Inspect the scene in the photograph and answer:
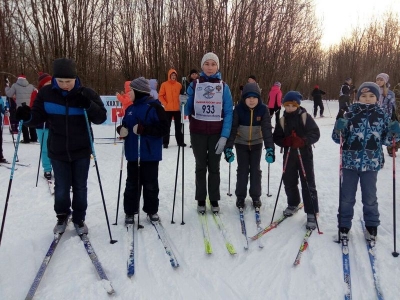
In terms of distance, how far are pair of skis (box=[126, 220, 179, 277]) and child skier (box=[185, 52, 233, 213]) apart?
981mm

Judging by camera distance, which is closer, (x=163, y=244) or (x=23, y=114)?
(x=23, y=114)

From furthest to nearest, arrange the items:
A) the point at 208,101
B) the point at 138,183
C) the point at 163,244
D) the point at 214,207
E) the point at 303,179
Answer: the point at 214,207
the point at 208,101
the point at 303,179
the point at 138,183
the point at 163,244

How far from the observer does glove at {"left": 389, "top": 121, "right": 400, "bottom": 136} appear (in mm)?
3326

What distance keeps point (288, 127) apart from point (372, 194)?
127cm

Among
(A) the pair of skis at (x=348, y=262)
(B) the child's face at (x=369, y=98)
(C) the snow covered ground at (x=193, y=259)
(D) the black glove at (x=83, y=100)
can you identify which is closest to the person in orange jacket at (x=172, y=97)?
(C) the snow covered ground at (x=193, y=259)

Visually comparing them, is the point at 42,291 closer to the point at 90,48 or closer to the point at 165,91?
the point at 165,91

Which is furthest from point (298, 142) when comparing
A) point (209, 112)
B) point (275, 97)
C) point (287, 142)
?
point (275, 97)

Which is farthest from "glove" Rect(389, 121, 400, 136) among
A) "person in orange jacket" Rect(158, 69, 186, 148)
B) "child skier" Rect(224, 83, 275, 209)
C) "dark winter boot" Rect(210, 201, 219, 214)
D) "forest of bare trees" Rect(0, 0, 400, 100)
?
"forest of bare trees" Rect(0, 0, 400, 100)

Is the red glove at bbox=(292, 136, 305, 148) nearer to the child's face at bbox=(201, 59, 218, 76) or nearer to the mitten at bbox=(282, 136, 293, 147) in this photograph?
the mitten at bbox=(282, 136, 293, 147)

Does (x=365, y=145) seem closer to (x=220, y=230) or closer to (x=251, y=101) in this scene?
(x=251, y=101)

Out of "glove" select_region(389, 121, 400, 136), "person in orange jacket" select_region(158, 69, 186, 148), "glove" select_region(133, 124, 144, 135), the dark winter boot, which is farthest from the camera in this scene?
"person in orange jacket" select_region(158, 69, 186, 148)

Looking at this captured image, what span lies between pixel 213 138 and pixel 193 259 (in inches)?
64.8

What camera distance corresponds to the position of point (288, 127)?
4.08 meters

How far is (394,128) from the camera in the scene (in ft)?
11.0
